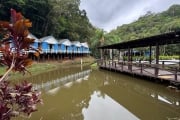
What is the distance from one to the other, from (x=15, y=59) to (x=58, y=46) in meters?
34.6

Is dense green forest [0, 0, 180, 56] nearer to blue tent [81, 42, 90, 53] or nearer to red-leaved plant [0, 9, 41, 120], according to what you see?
blue tent [81, 42, 90, 53]

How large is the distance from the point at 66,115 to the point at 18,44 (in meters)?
4.77

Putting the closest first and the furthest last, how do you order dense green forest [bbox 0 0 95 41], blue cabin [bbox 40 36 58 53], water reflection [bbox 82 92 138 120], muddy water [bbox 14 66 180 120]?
water reflection [bbox 82 92 138 120] → muddy water [bbox 14 66 180 120] → dense green forest [bbox 0 0 95 41] → blue cabin [bbox 40 36 58 53]

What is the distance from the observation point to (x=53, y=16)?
34.6 metres

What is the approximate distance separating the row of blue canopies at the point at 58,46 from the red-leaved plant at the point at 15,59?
2533cm

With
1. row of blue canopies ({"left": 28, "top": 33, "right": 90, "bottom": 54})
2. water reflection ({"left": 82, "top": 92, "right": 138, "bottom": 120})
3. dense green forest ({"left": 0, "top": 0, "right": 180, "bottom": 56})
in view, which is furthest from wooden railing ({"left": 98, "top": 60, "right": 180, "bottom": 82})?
dense green forest ({"left": 0, "top": 0, "right": 180, "bottom": 56})

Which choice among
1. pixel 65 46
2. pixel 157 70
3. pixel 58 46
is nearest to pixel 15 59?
pixel 157 70

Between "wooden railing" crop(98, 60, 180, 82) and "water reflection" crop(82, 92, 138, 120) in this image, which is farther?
"wooden railing" crop(98, 60, 180, 82)

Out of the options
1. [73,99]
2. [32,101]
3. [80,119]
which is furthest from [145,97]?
[32,101]

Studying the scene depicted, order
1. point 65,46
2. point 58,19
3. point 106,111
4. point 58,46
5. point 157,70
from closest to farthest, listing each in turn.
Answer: point 106,111
point 157,70
point 58,46
point 58,19
point 65,46

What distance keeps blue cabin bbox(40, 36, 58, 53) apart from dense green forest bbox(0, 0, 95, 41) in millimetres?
3036

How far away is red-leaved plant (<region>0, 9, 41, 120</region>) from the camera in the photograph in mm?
2457

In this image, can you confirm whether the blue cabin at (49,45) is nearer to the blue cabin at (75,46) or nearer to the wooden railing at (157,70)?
the blue cabin at (75,46)

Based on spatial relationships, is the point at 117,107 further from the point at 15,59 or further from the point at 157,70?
the point at 15,59
